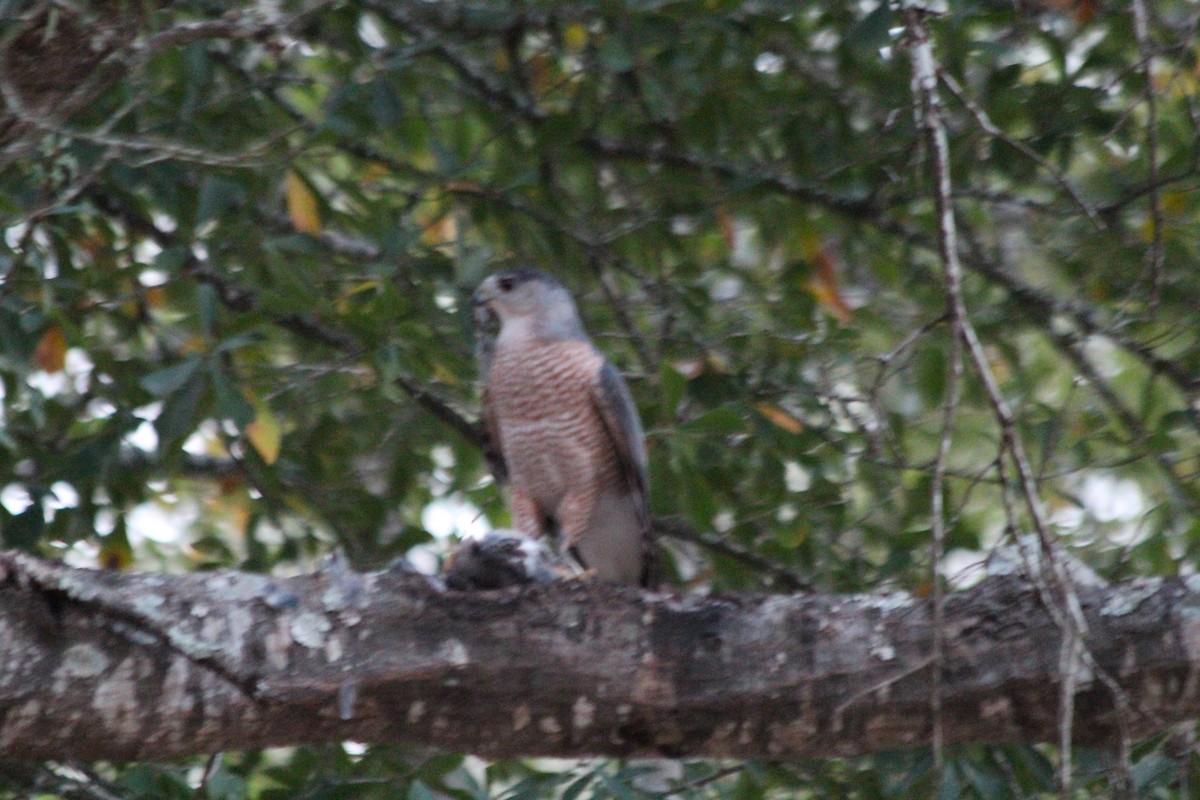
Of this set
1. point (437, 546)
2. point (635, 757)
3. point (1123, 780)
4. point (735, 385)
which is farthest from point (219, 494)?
point (1123, 780)

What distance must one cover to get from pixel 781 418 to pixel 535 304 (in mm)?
1014

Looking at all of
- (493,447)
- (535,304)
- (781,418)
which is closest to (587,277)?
(535,304)

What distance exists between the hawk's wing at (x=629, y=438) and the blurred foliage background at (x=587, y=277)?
104 mm

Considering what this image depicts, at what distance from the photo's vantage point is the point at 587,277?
5.51 meters

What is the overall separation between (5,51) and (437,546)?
224 centimetres

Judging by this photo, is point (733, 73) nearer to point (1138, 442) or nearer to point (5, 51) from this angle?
point (1138, 442)

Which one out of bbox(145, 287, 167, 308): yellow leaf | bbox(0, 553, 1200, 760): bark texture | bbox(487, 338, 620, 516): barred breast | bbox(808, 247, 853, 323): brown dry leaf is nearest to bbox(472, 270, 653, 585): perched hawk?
bbox(487, 338, 620, 516): barred breast

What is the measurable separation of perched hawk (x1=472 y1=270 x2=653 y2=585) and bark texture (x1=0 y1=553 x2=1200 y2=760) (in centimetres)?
185

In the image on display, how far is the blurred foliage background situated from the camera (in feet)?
12.9

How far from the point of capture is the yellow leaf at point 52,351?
436 centimetres

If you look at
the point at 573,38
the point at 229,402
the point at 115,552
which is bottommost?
the point at 115,552

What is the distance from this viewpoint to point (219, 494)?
5805 mm

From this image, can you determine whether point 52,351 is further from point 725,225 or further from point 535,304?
point 725,225

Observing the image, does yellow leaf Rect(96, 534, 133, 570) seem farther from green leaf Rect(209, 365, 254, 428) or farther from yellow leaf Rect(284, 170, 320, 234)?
yellow leaf Rect(284, 170, 320, 234)
